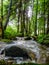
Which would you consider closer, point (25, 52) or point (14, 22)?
point (25, 52)

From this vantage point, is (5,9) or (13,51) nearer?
(13,51)

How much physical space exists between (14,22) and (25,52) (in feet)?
62.4

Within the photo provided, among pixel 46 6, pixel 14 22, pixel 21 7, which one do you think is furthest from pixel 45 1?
pixel 14 22

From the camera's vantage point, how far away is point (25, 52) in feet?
27.9

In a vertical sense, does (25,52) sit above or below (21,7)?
below

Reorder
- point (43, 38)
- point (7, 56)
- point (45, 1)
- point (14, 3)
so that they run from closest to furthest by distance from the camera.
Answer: point (7, 56)
point (43, 38)
point (45, 1)
point (14, 3)

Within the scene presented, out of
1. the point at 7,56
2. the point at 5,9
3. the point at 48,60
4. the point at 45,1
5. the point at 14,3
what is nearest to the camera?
the point at 48,60

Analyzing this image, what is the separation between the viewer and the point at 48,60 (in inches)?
285

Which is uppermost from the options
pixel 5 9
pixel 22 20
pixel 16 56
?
pixel 5 9

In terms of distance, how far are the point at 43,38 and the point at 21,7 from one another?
8.48 meters

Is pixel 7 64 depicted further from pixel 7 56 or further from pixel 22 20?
pixel 22 20

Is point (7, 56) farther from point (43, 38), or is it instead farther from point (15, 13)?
point (15, 13)

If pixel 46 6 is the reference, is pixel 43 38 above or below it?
below

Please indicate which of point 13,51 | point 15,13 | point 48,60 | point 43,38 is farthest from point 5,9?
point 48,60
